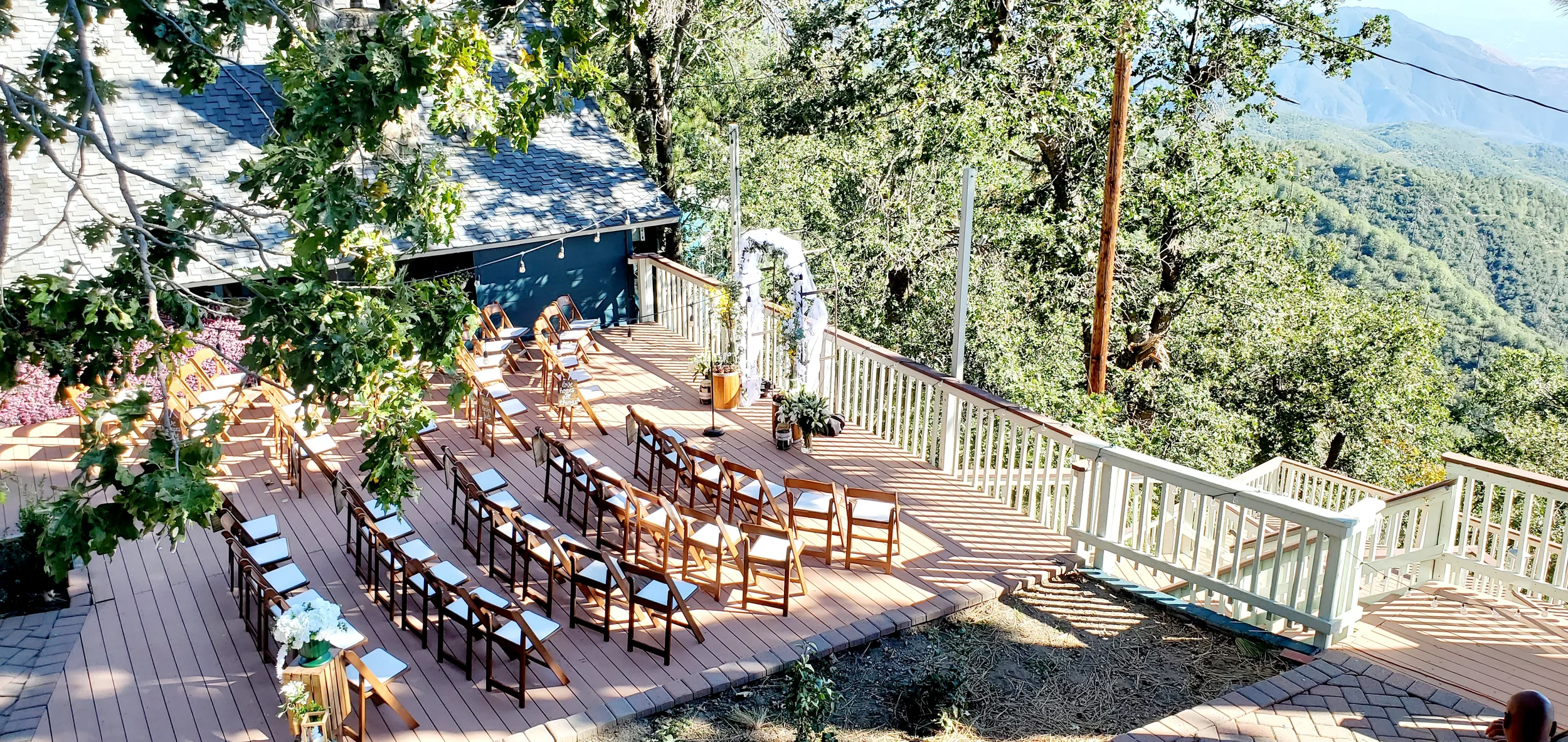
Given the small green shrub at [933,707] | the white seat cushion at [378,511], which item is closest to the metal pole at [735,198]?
the white seat cushion at [378,511]

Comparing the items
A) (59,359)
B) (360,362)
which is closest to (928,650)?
(360,362)

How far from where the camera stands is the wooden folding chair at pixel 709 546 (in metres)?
6.97

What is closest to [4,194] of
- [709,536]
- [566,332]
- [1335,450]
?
[709,536]

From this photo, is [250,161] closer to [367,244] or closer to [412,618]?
[367,244]

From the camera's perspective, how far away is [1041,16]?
47.4 ft

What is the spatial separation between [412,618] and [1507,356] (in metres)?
30.5

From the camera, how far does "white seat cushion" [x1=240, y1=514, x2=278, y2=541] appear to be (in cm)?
718

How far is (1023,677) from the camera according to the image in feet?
20.8

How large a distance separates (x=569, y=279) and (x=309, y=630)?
8559 mm

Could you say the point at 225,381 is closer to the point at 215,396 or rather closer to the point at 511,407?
the point at 215,396

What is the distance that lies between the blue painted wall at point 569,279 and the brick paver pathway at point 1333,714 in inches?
373

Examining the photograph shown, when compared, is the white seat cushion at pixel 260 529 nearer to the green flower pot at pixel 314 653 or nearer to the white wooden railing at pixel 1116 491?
the green flower pot at pixel 314 653

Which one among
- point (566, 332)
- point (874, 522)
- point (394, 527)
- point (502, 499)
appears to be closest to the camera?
point (394, 527)

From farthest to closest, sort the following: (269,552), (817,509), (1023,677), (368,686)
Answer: (817,509) → (269,552) → (1023,677) → (368,686)
